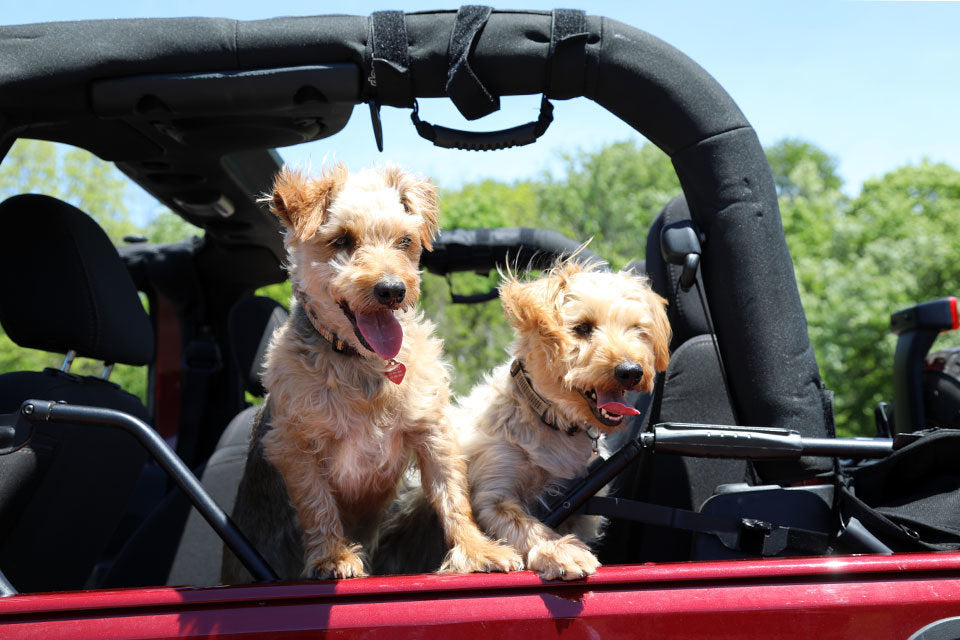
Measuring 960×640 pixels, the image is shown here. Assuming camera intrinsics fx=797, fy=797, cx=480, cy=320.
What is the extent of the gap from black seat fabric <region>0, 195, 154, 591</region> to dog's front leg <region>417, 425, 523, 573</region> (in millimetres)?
1227

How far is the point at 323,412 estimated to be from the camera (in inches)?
106

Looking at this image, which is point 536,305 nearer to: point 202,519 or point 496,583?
point 496,583

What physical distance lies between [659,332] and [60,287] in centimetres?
225

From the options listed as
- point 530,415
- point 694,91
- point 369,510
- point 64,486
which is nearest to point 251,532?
point 369,510

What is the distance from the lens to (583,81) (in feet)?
8.47

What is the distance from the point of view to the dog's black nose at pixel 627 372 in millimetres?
2885

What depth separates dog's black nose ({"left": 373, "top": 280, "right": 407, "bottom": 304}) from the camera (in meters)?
2.61

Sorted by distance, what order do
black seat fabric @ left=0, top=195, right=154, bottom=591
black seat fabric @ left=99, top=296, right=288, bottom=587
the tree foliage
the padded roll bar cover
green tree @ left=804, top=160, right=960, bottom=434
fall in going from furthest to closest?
green tree @ left=804, top=160, right=960, bottom=434 → the tree foliage → the padded roll bar cover → black seat fabric @ left=99, top=296, right=288, bottom=587 → black seat fabric @ left=0, top=195, right=154, bottom=591

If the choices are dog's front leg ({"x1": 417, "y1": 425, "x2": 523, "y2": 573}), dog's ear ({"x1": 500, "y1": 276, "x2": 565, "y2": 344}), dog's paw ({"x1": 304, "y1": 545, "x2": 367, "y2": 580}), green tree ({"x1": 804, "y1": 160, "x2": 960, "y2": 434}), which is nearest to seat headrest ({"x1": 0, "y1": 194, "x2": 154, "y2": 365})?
dog's paw ({"x1": 304, "y1": 545, "x2": 367, "y2": 580})

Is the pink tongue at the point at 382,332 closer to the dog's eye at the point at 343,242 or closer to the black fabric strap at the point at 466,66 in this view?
the dog's eye at the point at 343,242

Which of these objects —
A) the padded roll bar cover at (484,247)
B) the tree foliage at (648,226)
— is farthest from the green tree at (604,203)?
the padded roll bar cover at (484,247)

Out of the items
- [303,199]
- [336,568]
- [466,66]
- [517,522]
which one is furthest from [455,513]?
[466,66]

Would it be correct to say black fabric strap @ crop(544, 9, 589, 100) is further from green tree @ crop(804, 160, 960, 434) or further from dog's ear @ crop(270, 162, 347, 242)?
green tree @ crop(804, 160, 960, 434)

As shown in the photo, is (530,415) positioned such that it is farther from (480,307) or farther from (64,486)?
(480,307)
